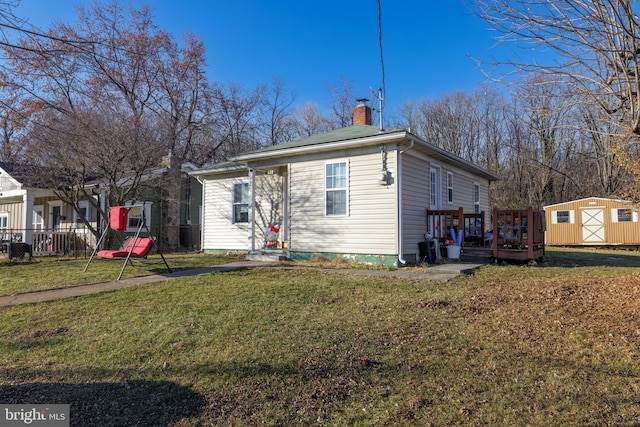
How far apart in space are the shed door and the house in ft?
69.4

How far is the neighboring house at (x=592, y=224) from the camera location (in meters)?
21.0

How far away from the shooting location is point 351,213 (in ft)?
33.1

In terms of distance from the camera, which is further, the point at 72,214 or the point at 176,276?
the point at 72,214

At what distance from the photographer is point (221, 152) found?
26.1m

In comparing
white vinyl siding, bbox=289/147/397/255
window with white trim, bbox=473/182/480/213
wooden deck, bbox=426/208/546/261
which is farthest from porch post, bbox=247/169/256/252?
window with white trim, bbox=473/182/480/213

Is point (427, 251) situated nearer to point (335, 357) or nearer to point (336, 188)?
point (336, 188)

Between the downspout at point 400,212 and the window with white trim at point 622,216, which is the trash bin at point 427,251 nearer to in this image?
the downspout at point 400,212

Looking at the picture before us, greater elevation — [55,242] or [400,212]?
[400,212]

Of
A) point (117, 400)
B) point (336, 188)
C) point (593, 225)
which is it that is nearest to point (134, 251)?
point (336, 188)

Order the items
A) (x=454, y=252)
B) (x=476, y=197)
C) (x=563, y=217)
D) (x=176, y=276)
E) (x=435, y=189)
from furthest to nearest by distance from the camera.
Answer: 1. (x=563, y=217)
2. (x=476, y=197)
3. (x=435, y=189)
4. (x=454, y=252)
5. (x=176, y=276)

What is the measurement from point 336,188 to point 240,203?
434 centimetres

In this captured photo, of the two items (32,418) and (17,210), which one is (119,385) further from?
(17,210)

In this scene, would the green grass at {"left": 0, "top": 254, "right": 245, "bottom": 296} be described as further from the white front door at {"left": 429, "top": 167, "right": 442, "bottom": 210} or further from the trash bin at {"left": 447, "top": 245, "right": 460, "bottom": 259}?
the white front door at {"left": 429, "top": 167, "right": 442, "bottom": 210}

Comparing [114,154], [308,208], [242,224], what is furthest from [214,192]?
[308,208]
